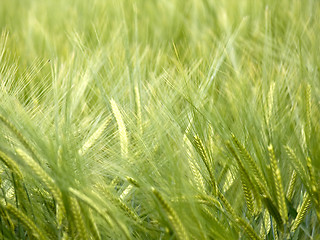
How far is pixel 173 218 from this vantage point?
0.45 metres

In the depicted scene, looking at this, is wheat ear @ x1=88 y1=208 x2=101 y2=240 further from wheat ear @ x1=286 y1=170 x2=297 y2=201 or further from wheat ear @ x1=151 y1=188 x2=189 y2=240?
wheat ear @ x1=286 y1=170 x2=297 y2=201

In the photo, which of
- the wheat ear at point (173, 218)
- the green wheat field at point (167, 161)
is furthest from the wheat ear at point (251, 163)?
the wheat ear at point (173, 218)

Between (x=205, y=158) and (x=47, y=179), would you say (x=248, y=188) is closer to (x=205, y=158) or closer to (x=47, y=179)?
(x=205, y=158)

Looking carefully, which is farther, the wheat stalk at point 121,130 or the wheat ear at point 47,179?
the wheat stalk at point 121,130

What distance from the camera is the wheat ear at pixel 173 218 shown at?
1.46ft

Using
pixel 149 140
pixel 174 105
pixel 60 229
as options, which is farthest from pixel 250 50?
pixel 60 229

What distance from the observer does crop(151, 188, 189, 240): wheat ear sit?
44 centimetres

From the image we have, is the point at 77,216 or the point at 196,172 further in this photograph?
the point at 196,172

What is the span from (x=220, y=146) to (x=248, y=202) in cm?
8

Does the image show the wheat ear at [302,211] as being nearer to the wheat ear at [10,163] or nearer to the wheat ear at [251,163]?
the wheat ear at [251,163]

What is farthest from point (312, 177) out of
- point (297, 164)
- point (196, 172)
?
point (196, 172)

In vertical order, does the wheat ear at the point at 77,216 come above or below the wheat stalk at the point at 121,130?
below

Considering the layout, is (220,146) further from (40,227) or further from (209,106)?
(40,227)

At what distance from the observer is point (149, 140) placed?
1.92ft
